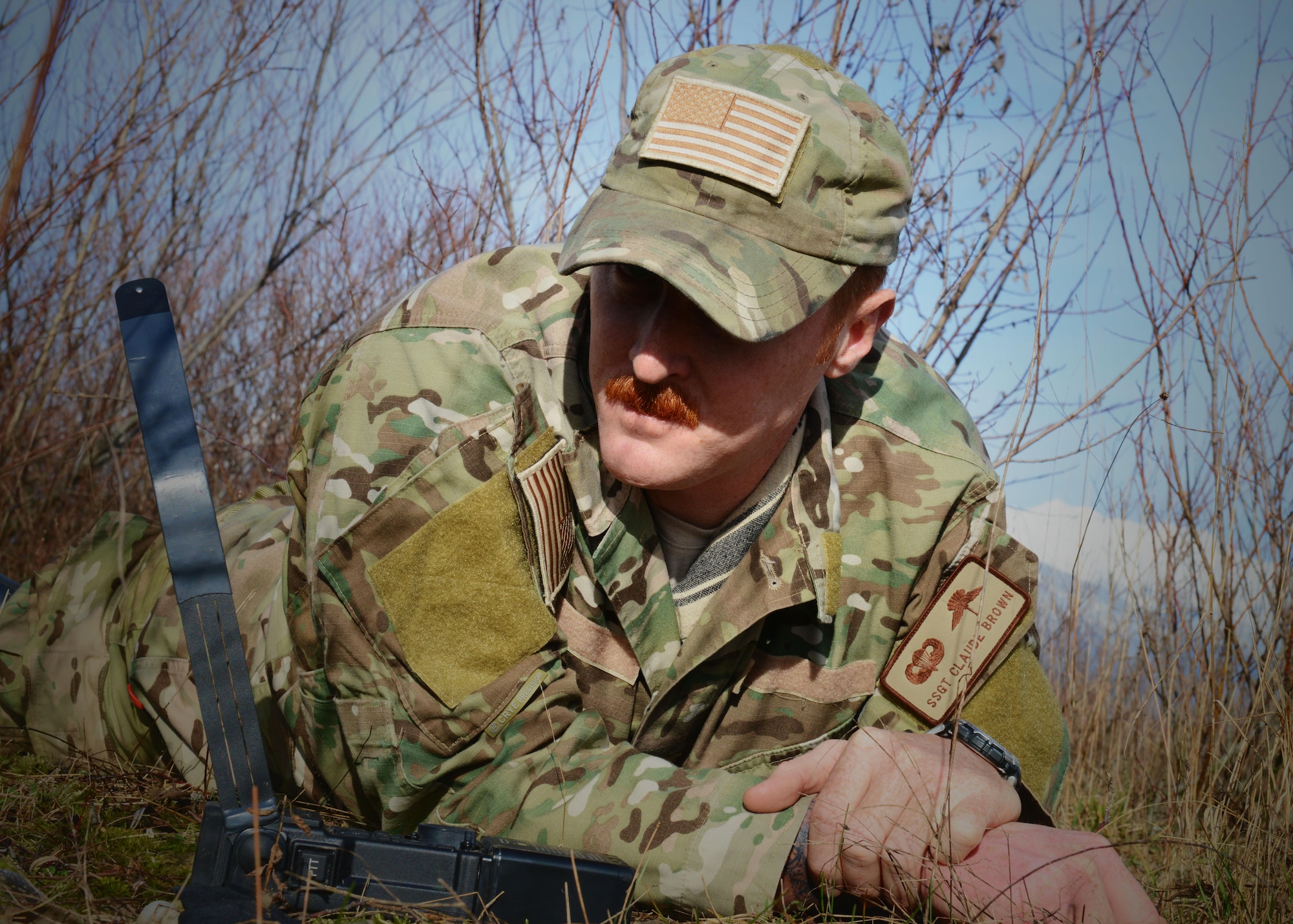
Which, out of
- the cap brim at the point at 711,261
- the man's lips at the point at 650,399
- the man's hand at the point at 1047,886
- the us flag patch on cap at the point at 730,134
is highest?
the us flag patch on cap at the point at 730,134

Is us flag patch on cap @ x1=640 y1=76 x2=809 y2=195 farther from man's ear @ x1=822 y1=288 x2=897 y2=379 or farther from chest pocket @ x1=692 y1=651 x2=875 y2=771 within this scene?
chest pocket @ x1=692 y1=651 x2=875 y2=771

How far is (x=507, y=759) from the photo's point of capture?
5.94 ft

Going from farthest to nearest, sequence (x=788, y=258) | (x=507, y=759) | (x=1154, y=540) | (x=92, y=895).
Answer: (x=1154, y=540) < (x=788, y=258) < (x=507, y=759) < (x=92, y=895)

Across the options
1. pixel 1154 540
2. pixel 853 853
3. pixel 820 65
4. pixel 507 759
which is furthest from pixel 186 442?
pixel 1154 540

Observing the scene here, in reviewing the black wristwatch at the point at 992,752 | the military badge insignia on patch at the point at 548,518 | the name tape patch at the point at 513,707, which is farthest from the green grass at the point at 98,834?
the black wristwatch at the point at 992,752

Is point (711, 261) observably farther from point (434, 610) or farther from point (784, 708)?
point (784, 708)

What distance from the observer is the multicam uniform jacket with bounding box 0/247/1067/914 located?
1794mm

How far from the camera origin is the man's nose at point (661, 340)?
1.89 meters

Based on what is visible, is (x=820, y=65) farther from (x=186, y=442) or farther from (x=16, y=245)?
(x=16, y=245)

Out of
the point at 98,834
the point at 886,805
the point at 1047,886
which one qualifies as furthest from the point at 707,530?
the point at 98,834

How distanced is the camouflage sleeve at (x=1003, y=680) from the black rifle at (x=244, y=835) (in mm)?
1018

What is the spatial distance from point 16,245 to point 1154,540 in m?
3.25

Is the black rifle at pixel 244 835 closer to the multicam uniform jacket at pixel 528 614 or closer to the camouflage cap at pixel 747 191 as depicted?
the multicam uniform jacket at pixel 528 614

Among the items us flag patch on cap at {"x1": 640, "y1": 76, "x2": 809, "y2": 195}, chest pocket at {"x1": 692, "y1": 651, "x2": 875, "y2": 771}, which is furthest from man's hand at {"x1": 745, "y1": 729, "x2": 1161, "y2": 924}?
us flag patch on cap at {"x1": 640, "y1": 76, "x2": 809, "y2": 195}
